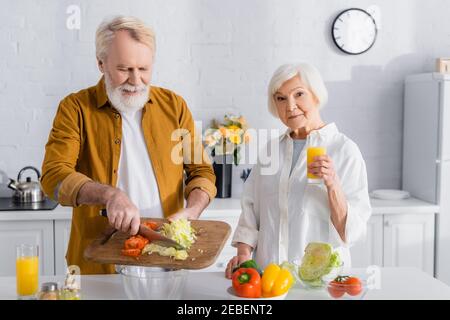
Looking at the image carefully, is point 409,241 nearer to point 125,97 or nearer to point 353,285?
point 353,285

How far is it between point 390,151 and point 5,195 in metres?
2.67

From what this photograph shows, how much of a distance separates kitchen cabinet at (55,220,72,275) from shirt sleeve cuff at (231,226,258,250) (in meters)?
1.61

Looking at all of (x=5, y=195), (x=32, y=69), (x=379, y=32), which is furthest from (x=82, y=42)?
(x=379, y=32)

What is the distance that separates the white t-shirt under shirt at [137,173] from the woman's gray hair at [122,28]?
30 cm

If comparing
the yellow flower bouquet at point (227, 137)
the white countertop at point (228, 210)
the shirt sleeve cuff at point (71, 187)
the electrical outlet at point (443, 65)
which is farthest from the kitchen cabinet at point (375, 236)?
the shirt sleeve cuff at point (71, 187)

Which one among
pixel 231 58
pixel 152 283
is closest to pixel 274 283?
pixel 152 283

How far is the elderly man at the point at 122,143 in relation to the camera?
251 centimetres

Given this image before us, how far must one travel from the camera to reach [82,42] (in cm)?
432

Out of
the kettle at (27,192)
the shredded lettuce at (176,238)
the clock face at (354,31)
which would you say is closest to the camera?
the shredded lettuce at (176,238)

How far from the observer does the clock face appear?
4512 millimetres

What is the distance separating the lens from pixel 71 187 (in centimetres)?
239

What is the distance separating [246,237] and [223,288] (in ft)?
1.14

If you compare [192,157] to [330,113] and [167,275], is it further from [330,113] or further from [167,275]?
[330,113]

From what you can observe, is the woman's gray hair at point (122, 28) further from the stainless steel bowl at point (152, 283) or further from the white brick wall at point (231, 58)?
the white brick wall at point (231, 58)
